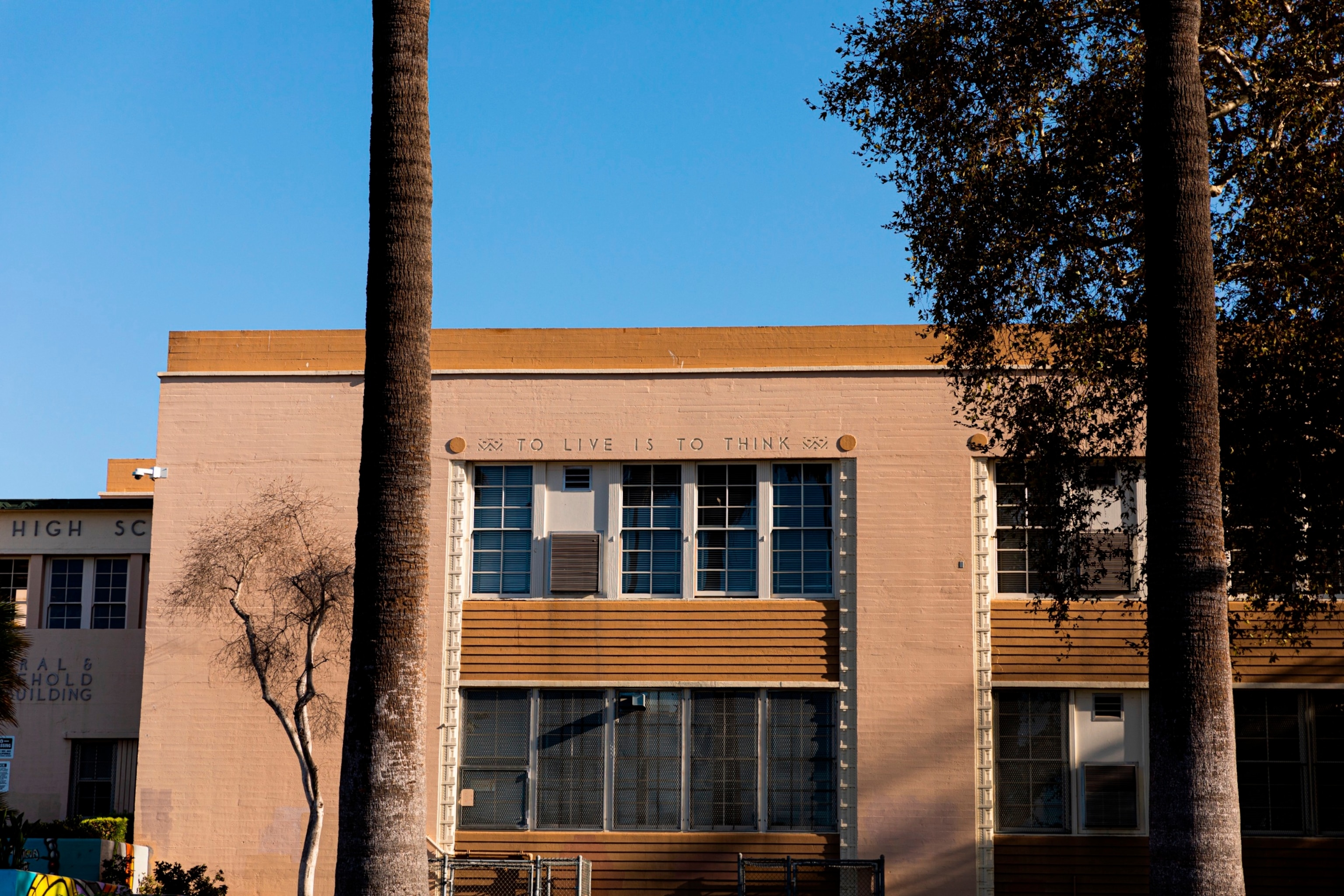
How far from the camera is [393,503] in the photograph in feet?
35.1

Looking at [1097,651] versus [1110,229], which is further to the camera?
[1097,651]

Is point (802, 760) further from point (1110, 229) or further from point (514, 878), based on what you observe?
point (1110, 229)

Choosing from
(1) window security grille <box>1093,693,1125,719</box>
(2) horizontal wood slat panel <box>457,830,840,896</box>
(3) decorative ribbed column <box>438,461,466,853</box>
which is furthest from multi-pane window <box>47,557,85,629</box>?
(1) window security grille <box>1093,693,1125,719</box>

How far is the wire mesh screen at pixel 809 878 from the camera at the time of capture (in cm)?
2052

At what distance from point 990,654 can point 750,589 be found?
3.68m

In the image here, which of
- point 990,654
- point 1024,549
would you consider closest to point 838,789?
point 990,654

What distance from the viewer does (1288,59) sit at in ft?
45.1

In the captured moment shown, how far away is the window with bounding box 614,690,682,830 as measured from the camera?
2144cm

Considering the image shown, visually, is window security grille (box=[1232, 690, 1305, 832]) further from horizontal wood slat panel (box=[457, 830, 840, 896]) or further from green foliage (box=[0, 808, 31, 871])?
green foliage (box=[0, 808, 31, 871])

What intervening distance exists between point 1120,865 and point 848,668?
15.5 feet

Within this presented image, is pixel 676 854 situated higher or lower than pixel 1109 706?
lower

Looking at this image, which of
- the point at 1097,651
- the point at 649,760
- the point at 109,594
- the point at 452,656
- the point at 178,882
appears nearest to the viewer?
the point at 178,882

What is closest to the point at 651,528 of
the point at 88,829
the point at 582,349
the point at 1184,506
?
the point at 582,349

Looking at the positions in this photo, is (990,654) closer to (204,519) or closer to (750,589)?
(750,589)
